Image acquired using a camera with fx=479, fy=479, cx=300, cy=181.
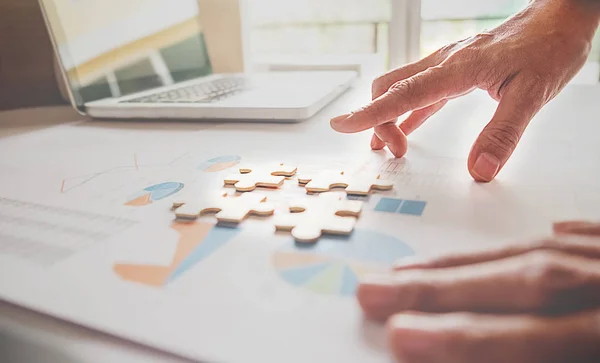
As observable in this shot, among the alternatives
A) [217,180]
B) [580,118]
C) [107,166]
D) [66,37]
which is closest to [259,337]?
[217,180]

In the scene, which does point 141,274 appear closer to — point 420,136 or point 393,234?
point 393,234

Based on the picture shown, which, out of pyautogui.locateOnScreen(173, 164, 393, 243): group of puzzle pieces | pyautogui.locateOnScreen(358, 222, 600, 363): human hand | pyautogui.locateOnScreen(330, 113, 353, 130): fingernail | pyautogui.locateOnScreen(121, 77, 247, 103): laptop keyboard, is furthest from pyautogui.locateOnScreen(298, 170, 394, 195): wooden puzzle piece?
pyautogui.locateOnScreen(121, 77, 247, 103): laptop keyboard

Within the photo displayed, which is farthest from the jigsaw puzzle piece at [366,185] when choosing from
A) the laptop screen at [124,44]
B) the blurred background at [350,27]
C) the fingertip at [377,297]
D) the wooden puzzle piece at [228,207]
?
the blurred background at [350,27]

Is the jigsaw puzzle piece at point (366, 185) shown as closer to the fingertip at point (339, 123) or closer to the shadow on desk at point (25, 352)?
the fingertip at point (339, 123)

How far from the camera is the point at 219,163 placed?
0.72m

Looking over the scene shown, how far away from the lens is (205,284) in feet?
1.29

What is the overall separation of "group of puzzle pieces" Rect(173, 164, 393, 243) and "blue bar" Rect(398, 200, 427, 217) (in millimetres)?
46

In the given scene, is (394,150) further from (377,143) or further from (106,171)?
(106,171)

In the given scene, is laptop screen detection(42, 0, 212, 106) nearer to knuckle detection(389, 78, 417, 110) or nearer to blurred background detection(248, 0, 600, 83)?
blurred background detection(248, 0, 600, 83)

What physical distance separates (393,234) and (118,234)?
28 centimetres

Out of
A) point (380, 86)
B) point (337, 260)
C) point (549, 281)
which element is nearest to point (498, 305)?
point (549, 281)

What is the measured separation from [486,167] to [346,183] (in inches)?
6.7

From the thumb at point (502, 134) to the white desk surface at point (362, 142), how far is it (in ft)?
0.09

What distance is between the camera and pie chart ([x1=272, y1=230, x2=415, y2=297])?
0.39 m
